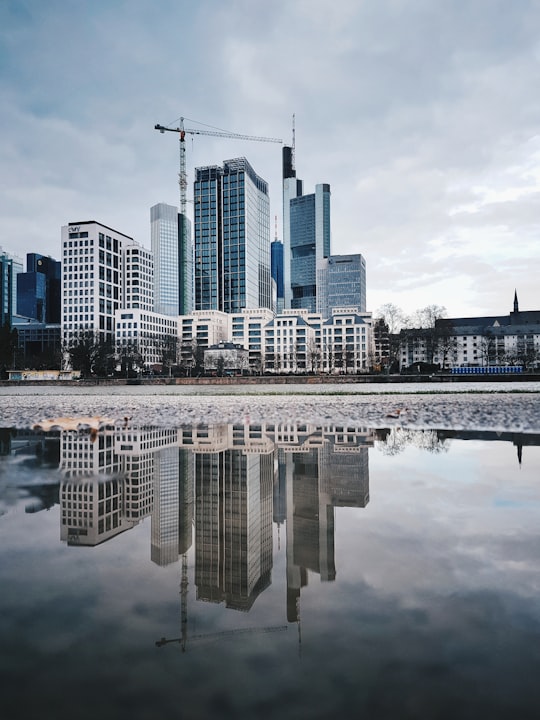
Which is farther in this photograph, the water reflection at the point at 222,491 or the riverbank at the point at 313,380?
the riverbank at the point at 313,380

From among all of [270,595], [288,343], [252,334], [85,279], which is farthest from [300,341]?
[270,595]

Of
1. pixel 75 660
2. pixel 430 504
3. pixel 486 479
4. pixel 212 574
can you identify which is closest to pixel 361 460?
pixel 486 479

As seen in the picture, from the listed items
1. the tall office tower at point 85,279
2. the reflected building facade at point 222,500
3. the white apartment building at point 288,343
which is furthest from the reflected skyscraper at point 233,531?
the tall office tower at point 85,279

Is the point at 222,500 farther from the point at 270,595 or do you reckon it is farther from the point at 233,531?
the point at 270,595

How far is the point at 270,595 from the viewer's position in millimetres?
4305

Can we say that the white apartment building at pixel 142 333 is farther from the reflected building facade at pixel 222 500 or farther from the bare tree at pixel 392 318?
the reflected building facade at pixel 222 500

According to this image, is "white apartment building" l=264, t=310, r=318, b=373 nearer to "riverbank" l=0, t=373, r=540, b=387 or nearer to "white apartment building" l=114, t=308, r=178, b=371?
"white apartment building" l=114, t=308, r=178, b=371

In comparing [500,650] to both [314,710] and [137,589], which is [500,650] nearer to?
[314,710]

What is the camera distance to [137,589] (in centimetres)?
435

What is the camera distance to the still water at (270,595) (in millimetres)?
2953

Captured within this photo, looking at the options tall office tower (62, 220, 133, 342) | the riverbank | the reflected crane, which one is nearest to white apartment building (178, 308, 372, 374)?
tall office tower (62, 220, 133, 342)

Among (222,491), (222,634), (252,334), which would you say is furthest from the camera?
(252,334)

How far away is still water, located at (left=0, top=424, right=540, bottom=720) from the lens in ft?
9.69

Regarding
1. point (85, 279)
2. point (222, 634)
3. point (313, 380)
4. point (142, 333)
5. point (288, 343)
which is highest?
point (85, 279)
